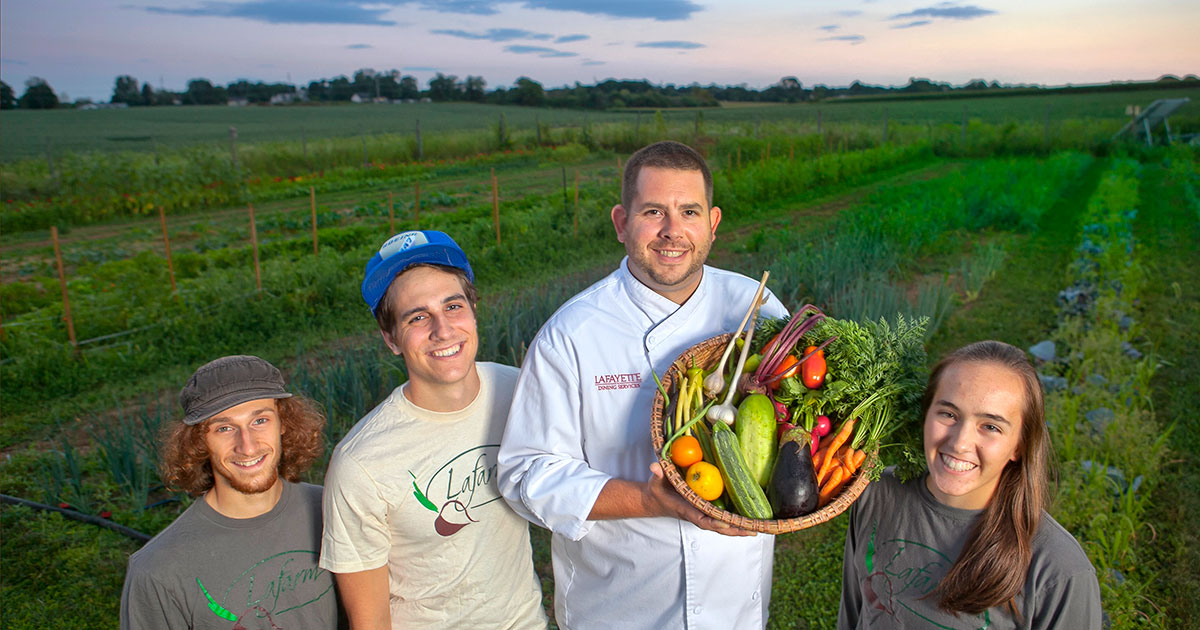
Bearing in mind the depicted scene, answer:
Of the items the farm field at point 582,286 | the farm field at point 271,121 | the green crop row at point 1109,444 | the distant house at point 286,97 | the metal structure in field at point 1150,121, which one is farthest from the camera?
the distant house at point 286,97

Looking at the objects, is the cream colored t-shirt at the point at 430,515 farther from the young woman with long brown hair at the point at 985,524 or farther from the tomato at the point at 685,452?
the young woman with long brown hair at the point at 985,524

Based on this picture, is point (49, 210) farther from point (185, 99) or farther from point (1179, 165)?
point (185, 99)

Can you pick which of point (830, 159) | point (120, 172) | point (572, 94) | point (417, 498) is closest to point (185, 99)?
point (572, 94)

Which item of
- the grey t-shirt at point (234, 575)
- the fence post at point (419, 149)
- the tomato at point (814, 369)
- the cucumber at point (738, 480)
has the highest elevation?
the fence post at point (419, 149)

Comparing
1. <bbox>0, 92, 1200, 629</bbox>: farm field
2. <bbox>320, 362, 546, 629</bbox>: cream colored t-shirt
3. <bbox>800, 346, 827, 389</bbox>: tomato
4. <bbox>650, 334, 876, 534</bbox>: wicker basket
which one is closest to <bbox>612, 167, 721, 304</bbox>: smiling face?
<bbox>650, 334, 876, 534</bbox>: wicker basket

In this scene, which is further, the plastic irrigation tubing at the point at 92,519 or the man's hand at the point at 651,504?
the plastic irrigation tubing at the point at 92,519

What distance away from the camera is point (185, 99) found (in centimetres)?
6600

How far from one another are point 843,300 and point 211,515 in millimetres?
4954

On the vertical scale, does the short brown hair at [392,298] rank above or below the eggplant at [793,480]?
above

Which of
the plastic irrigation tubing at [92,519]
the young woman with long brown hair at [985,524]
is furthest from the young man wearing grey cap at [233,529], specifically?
the plastic irrigation tubing at [92,519]

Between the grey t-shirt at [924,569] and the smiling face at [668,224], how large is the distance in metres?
0.92

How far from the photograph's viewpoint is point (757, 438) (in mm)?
1814

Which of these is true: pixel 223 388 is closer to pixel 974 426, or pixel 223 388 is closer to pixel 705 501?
pixel 705 501

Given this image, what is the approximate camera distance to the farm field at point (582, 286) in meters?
4.01
